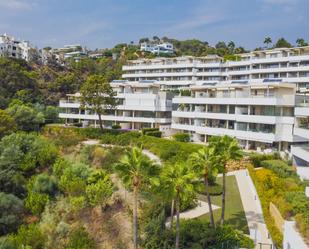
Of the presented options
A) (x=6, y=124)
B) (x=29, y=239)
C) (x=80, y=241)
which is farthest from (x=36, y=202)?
(x=6, y=124)

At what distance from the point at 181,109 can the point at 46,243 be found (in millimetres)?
40330

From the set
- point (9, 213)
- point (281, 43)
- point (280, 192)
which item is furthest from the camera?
point (281, 43)

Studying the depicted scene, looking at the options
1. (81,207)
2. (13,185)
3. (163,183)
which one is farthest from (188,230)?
(13,185)

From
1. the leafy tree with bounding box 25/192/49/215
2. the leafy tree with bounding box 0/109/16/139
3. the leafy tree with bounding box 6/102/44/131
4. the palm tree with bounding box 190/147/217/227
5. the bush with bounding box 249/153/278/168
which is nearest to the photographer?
the palm tree with bounding box 190/147/217/227

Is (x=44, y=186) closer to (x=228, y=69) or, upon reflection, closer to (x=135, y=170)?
(x=135, y=170)

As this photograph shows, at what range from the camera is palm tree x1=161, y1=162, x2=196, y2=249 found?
2462 centimetres

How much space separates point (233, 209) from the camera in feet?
109

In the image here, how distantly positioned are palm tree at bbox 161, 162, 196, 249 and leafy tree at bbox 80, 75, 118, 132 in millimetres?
41416

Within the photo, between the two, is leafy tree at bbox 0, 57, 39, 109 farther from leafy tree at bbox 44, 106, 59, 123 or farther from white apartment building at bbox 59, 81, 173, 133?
white apartment building at bbox 59, 81, 173, 133

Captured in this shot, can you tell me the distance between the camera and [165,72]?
105500 millimetres

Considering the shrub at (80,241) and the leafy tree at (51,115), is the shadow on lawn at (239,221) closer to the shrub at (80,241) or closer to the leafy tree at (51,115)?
the shrub at (80,241)

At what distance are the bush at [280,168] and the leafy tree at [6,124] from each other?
42.0 m

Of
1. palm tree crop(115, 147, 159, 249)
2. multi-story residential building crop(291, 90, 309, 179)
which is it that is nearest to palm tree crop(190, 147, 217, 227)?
palm tree crop(115, 147, 159, 249)

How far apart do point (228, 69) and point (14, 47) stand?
9511 cm
